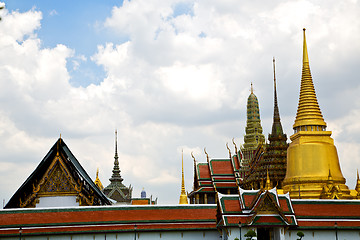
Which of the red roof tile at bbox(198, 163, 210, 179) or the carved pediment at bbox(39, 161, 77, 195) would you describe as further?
the red roof tile at bbox(198, 163, 210, 179)

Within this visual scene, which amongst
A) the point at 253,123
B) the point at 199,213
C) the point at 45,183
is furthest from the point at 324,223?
the point at 253,123

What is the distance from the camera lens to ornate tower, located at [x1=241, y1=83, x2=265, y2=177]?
7156 cm

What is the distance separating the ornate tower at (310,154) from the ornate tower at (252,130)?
2401cm

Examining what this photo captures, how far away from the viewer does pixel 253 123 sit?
74.8 m

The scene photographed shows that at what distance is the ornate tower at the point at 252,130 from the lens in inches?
2817

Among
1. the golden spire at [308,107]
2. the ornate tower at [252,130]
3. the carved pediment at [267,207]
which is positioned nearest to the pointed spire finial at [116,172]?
the ornate tower at [252,130]

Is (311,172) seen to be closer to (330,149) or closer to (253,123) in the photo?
(330,149)

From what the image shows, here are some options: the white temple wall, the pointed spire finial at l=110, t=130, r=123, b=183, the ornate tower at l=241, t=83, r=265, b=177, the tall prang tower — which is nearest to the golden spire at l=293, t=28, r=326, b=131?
the tall prang tower

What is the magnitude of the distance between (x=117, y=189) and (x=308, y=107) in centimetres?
3527

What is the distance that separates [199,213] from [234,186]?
25.2 m

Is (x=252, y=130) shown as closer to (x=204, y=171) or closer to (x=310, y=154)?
(x=204, y=171)

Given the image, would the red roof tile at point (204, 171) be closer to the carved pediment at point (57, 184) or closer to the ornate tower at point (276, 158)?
the ornate tower at point (276, 158)

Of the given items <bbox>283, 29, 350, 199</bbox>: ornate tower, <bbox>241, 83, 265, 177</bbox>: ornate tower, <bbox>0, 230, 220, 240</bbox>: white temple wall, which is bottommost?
<bbox>0, 230, 220, 240</bbox>: white temple wall

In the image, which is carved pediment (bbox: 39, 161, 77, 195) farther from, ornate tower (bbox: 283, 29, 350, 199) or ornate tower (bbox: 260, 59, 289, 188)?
ornate tower (bbox: 260, 59, 289, 188)
